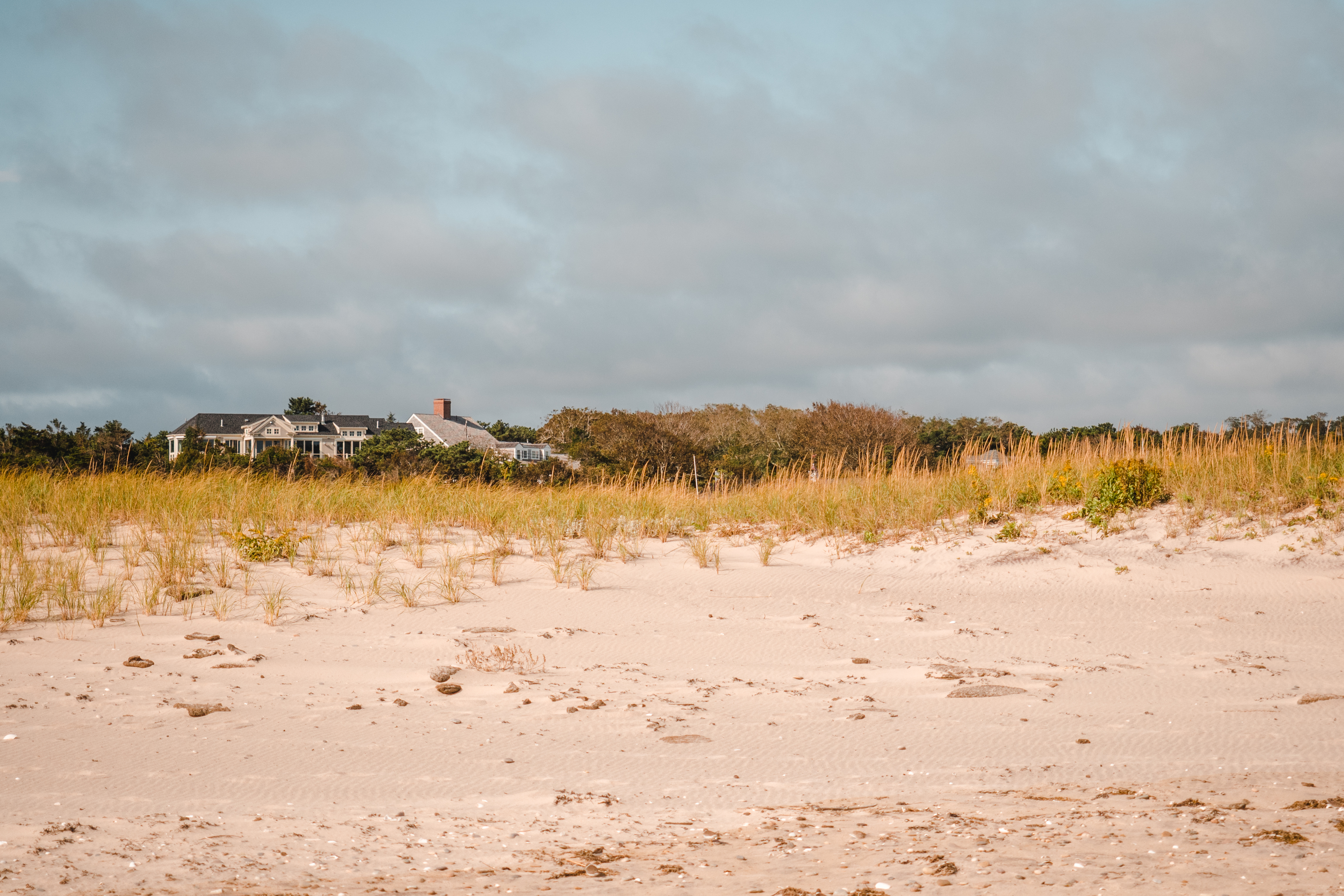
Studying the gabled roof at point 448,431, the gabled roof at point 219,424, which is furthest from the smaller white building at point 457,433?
the gabled roof at point 219,424

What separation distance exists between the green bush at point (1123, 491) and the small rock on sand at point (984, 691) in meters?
4.99

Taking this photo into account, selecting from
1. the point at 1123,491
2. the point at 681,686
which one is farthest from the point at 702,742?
the point at 1123,491

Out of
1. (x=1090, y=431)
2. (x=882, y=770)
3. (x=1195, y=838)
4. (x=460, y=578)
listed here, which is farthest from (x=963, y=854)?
(x=1090, y=431)

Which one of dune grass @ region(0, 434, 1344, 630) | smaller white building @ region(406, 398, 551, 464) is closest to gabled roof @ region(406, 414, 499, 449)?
smaller white building @ region(406, 398, 551, 464)

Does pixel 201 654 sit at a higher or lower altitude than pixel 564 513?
lower

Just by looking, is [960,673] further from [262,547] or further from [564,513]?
[262,547]

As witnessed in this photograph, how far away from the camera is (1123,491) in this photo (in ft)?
33.6

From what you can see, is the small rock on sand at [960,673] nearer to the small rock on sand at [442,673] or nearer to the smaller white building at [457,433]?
the small rock on sand at [442,673]

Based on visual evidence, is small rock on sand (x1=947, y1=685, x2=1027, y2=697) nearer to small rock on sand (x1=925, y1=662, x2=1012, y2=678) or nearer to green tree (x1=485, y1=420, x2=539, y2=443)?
small rock on sand (x1=925, y1=662, x2=1012, y2=678)

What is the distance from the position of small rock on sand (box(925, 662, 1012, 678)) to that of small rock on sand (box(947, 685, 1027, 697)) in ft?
0.79

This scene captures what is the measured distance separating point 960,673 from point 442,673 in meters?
3.62

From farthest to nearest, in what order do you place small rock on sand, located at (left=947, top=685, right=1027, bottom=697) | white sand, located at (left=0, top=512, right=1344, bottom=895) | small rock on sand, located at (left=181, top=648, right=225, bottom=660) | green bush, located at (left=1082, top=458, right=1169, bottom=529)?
1. green bush, located at (left=1082, top=458, right=1169, bottom=529)
2. small rock on sand, located at (left=181, top=648, right=225, bottom=660)
3. small rock on sand, located at (left=947, top=685, right=1027, bottom=697)
4. white sand, located at (left=0, top=512, right=1344, bottom=895)

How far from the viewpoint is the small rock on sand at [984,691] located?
18.8ft

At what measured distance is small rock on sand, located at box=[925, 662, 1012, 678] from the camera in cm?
617
